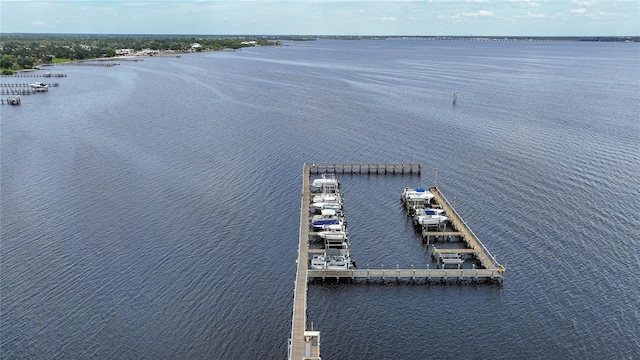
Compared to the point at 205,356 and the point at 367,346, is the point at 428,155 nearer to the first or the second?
the point at 367,346

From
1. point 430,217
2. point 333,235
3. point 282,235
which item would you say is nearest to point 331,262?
point 333,235

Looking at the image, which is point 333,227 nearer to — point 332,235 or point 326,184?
point 332,235

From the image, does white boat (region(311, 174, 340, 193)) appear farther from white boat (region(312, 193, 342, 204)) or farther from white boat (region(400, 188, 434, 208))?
white boat (region(400, 188, 434, 208))

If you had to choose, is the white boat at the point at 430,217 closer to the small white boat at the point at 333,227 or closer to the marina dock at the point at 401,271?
the marina dock at the point at 401,271

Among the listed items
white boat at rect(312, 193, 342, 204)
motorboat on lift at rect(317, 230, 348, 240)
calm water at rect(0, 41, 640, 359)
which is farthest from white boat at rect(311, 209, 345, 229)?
white boat at rect(312, 193, 342, 204)

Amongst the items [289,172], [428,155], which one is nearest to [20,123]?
[289,172]
